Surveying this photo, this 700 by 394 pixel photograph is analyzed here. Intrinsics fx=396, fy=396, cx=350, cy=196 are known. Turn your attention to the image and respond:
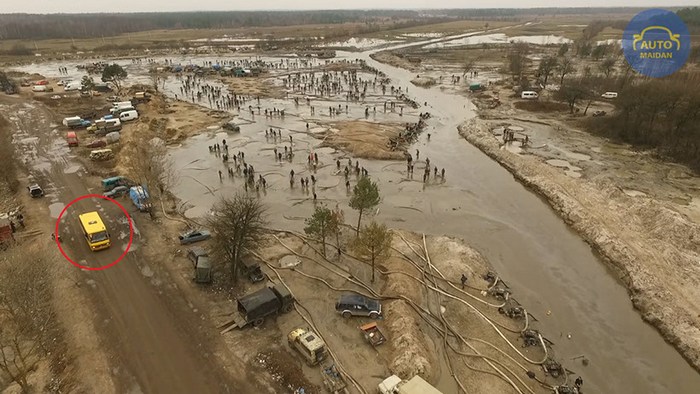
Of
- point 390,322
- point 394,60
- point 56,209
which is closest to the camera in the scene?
point 390,322

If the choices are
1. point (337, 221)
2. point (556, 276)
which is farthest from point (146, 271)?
point (556, 276)

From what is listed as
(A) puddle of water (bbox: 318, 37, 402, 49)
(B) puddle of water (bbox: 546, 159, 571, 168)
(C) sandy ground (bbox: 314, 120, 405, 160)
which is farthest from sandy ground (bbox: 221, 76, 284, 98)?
(A) puddle of water (bbox: 318, 37, 402, 49)

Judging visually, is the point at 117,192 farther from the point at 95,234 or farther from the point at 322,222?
the point at 322,222

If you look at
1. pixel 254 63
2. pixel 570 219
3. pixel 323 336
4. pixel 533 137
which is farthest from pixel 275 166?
pixel 254 63

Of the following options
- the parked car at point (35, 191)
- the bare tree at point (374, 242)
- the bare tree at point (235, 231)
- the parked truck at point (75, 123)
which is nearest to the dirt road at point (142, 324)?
the parked car at point (35, 191)

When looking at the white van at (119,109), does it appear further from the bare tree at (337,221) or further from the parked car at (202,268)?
the parked car at (202,268)

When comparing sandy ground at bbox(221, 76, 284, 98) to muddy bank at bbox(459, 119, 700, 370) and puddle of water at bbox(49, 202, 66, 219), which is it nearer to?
puddle of water at bbox(49, 202, 66, 219)

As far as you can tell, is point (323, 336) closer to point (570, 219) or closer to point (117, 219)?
point (117, 219)
